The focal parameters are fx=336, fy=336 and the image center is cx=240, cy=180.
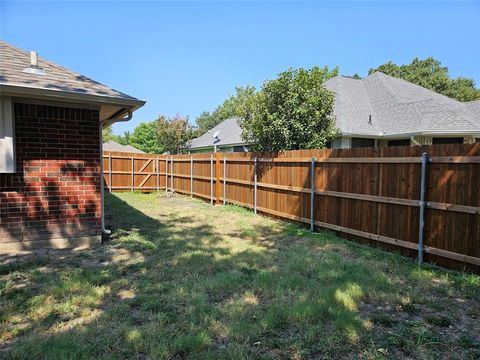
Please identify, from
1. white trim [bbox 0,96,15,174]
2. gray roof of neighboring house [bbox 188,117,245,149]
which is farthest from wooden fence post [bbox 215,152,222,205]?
gray roof of neighboring house [bbox 188,117,245,149]

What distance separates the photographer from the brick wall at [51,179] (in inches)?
223

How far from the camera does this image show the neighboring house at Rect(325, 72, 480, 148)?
1348cm

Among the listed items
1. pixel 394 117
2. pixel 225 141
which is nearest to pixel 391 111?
pixel 394 117

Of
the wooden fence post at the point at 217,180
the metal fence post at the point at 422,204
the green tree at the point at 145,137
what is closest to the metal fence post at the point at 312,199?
the metal fence post at the point at 422,204

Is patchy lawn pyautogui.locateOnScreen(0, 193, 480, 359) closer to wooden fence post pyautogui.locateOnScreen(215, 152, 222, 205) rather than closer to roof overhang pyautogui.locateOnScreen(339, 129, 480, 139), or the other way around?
wooden fence post pyautogui.locateOnScreen(215, 152, 222, 205)

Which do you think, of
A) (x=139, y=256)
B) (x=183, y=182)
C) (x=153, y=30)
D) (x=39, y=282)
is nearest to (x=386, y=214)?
(x=139, y=256)

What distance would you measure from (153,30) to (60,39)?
2.99m

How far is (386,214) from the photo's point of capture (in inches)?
232

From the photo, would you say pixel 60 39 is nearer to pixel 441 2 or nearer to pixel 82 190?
pixel 82 190

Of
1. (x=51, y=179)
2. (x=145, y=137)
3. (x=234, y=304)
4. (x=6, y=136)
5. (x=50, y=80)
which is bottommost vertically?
(x=234, y=304)

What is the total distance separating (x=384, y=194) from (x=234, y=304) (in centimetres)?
358

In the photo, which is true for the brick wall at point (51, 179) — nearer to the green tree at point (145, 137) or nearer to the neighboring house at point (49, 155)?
the neighboring house at point (49, 155)

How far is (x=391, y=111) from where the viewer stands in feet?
52.0

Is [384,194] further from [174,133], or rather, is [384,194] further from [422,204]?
[174,133]
